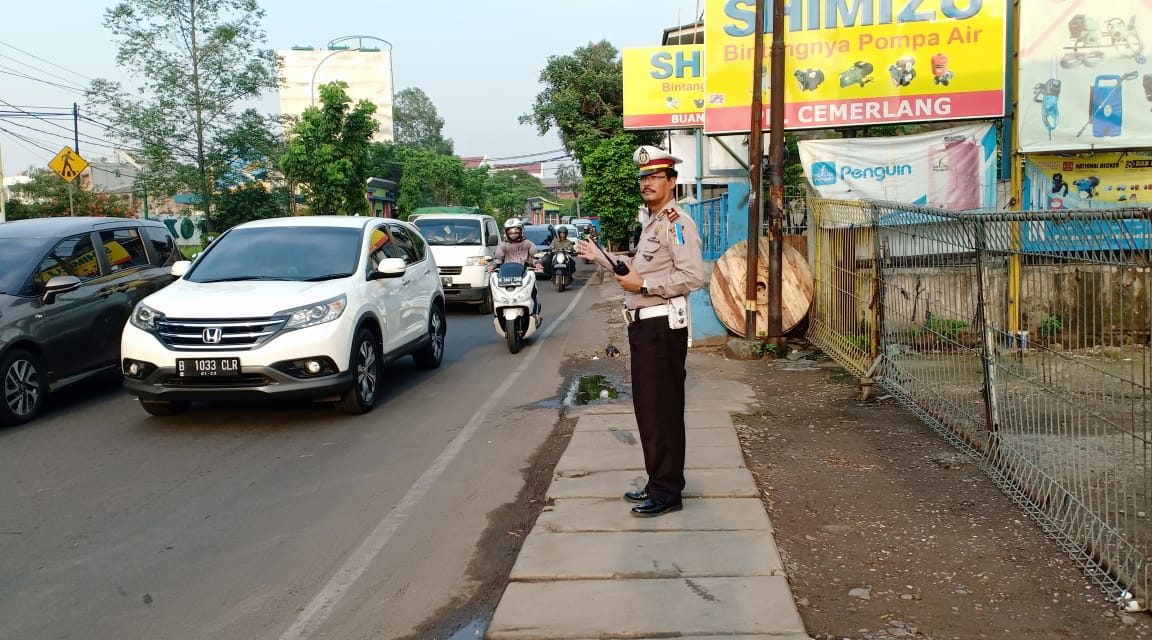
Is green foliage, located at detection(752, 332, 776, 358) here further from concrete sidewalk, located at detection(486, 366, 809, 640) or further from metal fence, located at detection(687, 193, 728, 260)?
concrete sidewalk, located at detection(486, 366, 809, 640)

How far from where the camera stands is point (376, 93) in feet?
285

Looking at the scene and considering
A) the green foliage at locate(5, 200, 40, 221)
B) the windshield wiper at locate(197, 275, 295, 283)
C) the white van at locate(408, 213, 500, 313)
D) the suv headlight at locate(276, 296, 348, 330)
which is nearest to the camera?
the suv headlight at locate(276, 296, 348, 330)

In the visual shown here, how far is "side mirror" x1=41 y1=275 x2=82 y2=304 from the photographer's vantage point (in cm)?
842

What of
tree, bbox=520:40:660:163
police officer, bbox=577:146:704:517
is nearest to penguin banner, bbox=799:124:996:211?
police officer, bbox=577:146:704:517

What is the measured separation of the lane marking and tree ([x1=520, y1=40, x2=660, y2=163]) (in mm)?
29291

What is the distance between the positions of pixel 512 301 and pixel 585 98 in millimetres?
26297

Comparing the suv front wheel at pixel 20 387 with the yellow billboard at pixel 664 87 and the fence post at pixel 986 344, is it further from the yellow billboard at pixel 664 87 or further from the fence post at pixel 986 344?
the yellow billboard at pixel 664 87

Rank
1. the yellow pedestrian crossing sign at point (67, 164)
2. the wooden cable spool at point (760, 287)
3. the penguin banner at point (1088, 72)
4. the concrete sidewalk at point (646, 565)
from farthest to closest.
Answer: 1. the yellow pedestrian crossing sign at point (67, 164)
2. the wooden cable spool at point (760, 287)
3. the penguin banner at point (1088, 72)
4. the concrete sidewalk at point (646, 565)

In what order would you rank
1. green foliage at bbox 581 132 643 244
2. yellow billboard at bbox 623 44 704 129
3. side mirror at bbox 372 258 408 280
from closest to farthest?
side mirror at bbox 372 258 408 280 < yellow billboard at bbox 623 44 704 129 < green foliage at bbox 581 132 643 244

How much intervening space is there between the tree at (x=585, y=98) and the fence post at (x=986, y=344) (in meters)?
30.7

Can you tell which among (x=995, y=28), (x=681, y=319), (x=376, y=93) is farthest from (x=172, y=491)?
(x=376, y=93)

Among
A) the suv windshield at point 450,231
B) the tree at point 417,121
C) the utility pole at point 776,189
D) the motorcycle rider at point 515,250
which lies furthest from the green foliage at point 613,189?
the tree at point 417,121

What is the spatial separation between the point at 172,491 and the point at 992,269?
5.14m

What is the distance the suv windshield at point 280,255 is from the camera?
8508mm
